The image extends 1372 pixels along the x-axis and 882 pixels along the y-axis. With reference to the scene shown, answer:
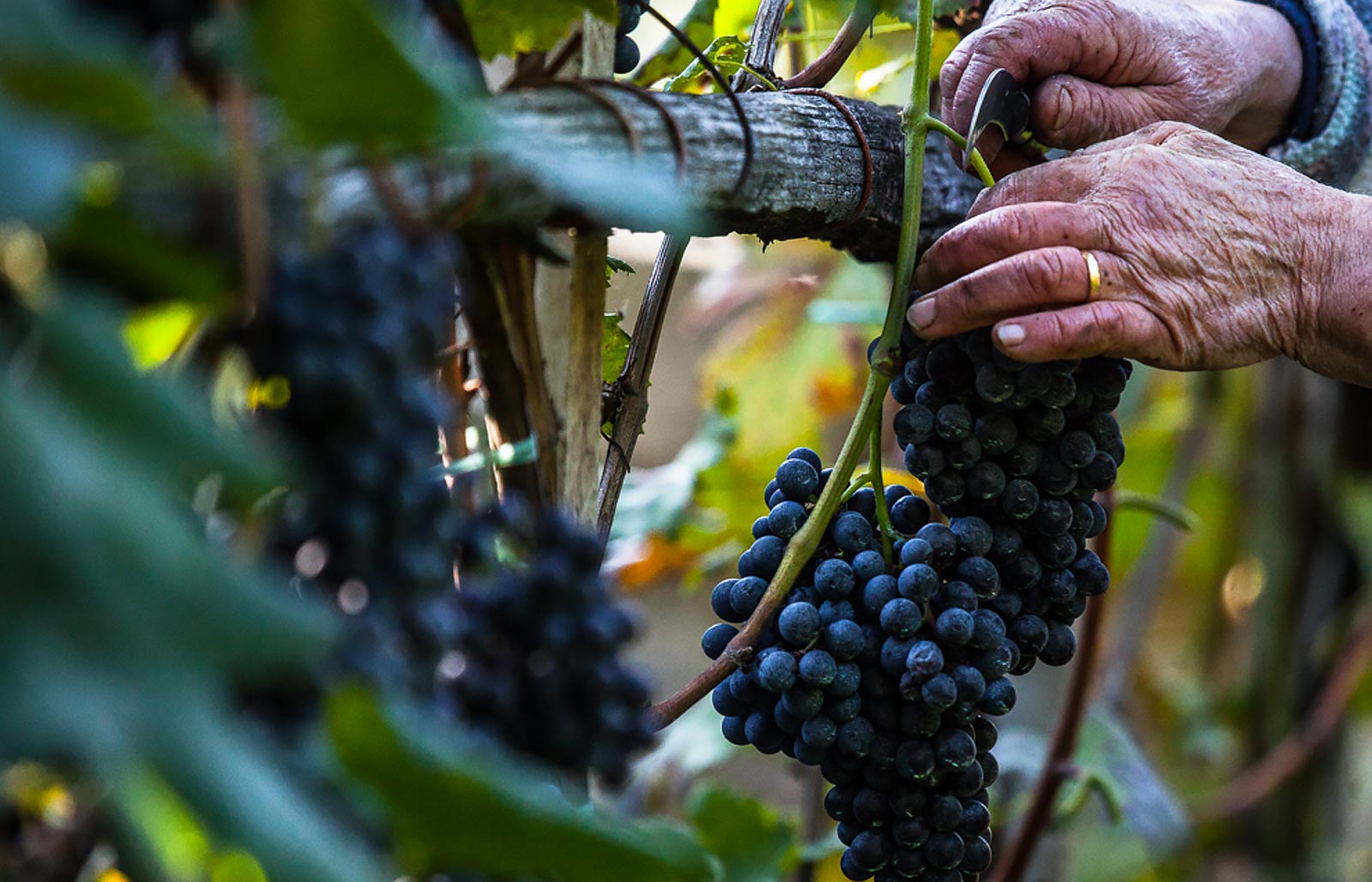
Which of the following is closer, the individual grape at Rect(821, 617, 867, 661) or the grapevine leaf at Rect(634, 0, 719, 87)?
the individual grape at Rect(821, 617, 867, 661)

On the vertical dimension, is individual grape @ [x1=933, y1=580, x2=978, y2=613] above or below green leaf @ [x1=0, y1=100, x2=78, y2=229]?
below

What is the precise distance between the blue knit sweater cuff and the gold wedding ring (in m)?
0.61

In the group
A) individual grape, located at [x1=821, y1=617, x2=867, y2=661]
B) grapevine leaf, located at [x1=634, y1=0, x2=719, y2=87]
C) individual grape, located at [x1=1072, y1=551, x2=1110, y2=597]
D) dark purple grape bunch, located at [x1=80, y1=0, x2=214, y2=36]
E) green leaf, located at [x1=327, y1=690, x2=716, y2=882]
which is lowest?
individual grape, located at [x1=1072, y1=551, x2=1110, y2=597]

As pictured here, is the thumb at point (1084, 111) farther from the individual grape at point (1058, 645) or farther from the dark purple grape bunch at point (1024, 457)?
the individual grape at point (1058, 645)

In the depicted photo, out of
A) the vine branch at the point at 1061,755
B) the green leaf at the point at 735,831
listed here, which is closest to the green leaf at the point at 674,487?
the green leaf at the point at 735,831

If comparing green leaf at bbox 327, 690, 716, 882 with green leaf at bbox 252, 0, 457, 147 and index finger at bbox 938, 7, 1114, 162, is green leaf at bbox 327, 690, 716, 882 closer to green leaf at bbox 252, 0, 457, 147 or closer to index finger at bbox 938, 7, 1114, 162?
green leaf at bbox 252, 0, 457, 147

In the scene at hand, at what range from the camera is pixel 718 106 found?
0.70m

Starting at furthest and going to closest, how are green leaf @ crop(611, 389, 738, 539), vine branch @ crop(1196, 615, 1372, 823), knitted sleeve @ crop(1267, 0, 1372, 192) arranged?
vine branch @ crop(1196, 615, 1372, 823) → green leaf @ crop(611, 389, 738, 539) → knitted sleeve @ crop(1267, 0, 1372, 192)

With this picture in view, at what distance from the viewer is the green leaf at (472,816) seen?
360 mm

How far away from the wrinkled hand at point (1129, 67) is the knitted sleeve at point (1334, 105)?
3 centimetres

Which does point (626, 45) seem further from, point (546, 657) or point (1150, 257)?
point (546, 657)

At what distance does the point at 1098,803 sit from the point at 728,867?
1548 mm

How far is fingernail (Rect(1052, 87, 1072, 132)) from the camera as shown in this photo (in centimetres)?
102

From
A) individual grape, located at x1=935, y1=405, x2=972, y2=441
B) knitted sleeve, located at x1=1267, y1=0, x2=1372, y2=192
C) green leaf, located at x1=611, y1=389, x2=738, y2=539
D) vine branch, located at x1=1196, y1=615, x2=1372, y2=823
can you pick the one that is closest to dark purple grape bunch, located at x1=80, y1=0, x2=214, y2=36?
individual grape, located at x1=935, y1=405, x2=972, y2=441
